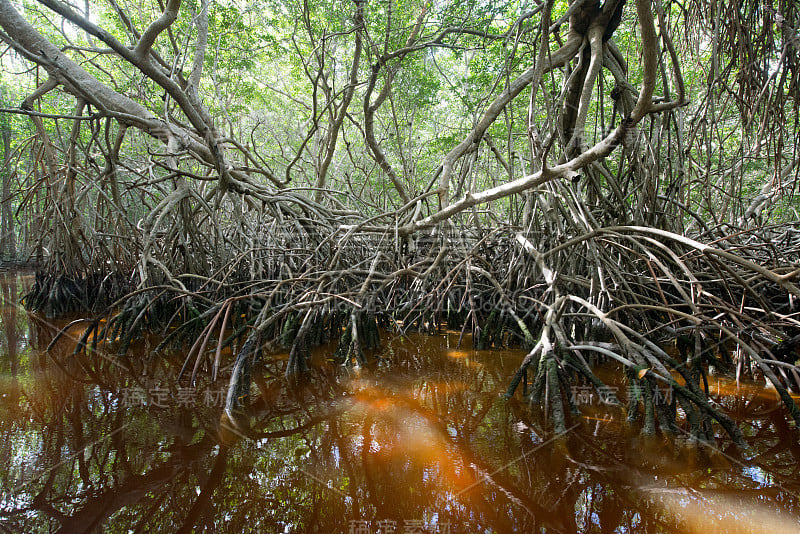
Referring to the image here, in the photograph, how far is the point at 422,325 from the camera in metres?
3.62

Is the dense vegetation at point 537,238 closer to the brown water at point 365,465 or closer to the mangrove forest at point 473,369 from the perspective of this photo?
the mangrove forest at point 473,369

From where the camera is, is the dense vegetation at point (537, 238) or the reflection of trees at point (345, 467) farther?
the dense vegetation at point (537, 238)

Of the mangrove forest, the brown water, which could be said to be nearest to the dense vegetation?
the mangrove forest

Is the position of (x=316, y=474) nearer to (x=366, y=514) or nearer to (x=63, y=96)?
(x=366, y=514)

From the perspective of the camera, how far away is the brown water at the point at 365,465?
1.21 m

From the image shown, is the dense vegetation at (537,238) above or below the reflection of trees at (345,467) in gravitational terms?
above

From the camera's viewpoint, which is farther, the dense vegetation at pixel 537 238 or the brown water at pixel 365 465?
the dense vegetation at pixel 537 238

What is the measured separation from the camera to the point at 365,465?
1.52 meters

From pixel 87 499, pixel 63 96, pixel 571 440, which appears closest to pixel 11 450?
pixel 87 499

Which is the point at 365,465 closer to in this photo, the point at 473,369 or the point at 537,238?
the point at 473,369

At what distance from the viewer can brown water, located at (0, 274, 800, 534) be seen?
3.99 ft

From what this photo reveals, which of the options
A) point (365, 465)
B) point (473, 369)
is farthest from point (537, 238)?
point (365, 465)

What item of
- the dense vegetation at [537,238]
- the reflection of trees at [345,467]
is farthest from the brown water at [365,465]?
the dense vegetation at [537,238]

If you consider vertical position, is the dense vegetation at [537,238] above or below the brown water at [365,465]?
above
